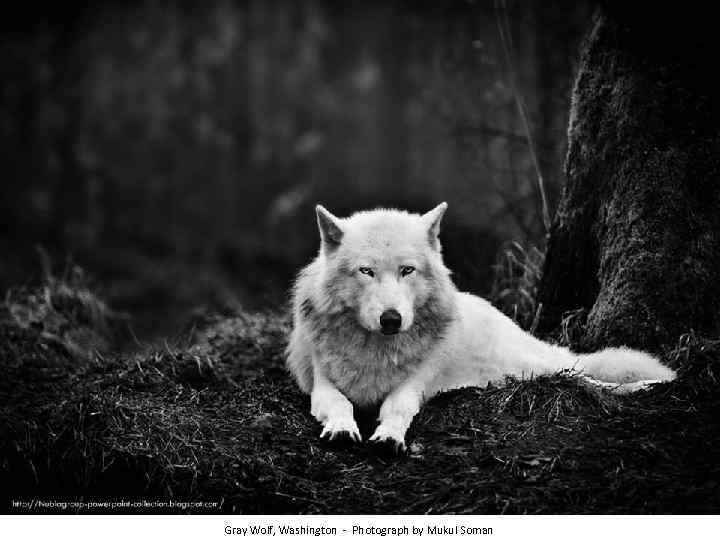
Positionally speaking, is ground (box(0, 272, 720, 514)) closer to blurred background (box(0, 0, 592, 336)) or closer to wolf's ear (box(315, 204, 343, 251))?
wolf's ear (box(315, 204, 343, 251))

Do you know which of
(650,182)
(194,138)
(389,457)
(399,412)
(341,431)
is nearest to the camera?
(389,457)

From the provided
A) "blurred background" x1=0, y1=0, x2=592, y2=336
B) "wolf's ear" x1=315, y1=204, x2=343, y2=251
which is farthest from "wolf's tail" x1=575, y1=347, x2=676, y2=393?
"blurred background" x1=0, y1=0, x2=592, y2=336

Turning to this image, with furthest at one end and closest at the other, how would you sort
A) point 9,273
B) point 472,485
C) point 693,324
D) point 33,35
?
point 33,35 → point 9,273 → point 693,324 → point 472,485

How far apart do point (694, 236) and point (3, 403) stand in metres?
3.87

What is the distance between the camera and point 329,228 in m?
4.04

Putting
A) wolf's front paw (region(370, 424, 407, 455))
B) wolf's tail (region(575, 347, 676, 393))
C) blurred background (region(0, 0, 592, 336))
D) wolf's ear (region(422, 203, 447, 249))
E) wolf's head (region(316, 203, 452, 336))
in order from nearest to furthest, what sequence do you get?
wolf's front paw (region(370, 424, 407, 455)), wolf's head (region(316, 203, 452, 336)), wolf's tail (region(575, 347, 676, 393)), wolf's ear (region(422, 203, 447, 249)), blurred background (region(0, 0, 592, 336))

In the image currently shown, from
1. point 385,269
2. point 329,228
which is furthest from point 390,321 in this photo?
point 329,228

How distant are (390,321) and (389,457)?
2.04 ft

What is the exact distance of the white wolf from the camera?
12.5ft

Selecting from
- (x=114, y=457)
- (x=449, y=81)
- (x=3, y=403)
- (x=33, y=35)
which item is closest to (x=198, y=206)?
(x=33, y=35)

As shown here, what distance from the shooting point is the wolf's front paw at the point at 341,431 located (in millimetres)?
3617

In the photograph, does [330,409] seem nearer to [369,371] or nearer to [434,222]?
Result: [369,371]

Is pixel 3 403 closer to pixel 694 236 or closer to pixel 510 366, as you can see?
pixel 510 366

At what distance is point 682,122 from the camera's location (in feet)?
13.7
